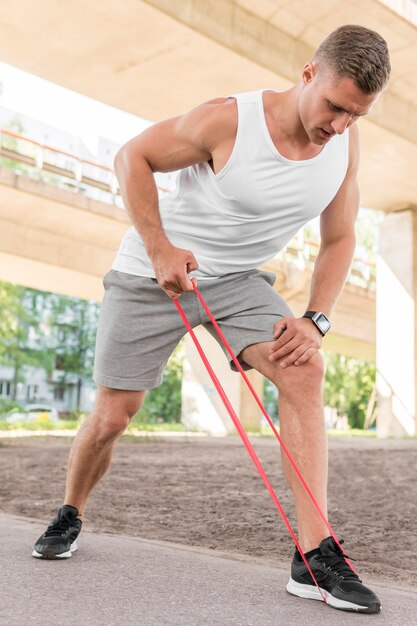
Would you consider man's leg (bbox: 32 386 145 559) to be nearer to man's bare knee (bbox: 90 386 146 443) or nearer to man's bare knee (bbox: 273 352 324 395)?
man's bare knee (bbox: 90 386 146 443)

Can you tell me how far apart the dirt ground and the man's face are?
75.0 inches

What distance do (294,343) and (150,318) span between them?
680mm

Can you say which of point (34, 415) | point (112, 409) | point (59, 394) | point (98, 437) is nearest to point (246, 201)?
point (112, 409)

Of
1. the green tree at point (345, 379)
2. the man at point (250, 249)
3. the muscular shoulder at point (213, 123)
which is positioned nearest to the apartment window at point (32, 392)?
the green tree at point (345, 379)

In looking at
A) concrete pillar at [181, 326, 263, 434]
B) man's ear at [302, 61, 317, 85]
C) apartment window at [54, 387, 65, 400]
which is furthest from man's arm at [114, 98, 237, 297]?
apartment window at [54, 387, 65, 400]

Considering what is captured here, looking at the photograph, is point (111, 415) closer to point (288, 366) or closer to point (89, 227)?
point (288, 366)

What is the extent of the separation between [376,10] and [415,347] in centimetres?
1306

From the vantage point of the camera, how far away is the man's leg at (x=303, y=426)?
3064mm

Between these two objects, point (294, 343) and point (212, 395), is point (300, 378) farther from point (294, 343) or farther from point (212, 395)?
point (212, 395)

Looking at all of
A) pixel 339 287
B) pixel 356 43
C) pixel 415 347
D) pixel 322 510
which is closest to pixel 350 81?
pixel 356 43

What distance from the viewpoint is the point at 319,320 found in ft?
10.9

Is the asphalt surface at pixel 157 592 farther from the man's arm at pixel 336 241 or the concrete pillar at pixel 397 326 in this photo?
the concrete pillar at pixel 397 326

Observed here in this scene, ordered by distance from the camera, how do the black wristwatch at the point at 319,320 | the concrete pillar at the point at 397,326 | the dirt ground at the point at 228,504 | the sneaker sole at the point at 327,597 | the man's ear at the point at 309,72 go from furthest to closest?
1. the concrete pillar at the point at 397,326
2. the dirt ground at the point at 228,504
3. the black wristwatch at the point at 319,320
4. the man's ear at the point at 309,72
5. the sneaker sole at the point at 327,597

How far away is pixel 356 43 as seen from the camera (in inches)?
113
